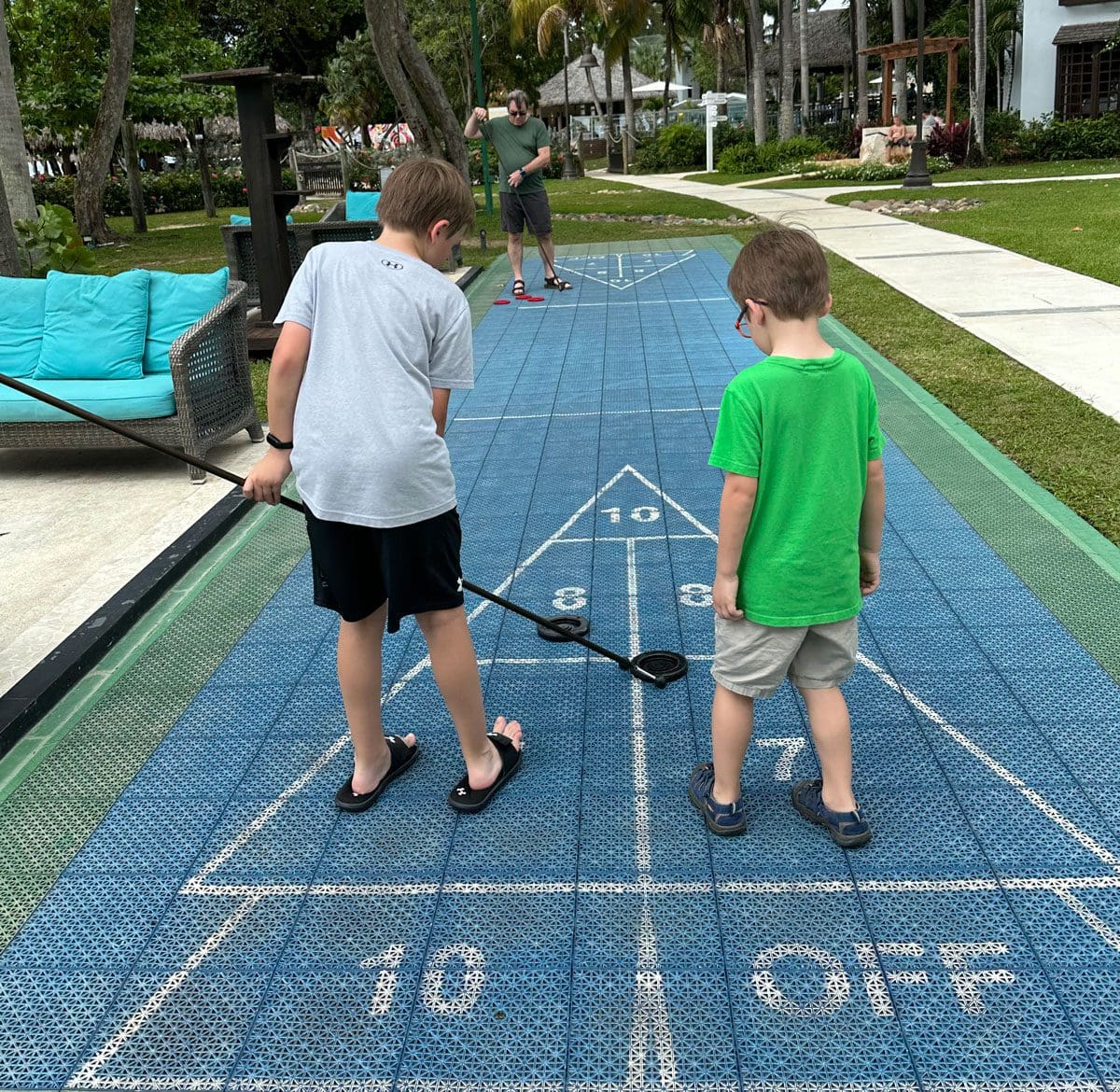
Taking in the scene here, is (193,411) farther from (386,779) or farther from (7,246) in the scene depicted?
(386,779)

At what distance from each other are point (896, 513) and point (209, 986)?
3.74m

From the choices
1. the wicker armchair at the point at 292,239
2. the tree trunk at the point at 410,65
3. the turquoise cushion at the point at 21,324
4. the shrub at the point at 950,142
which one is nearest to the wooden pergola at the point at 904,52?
the shrub at the point at 950,142

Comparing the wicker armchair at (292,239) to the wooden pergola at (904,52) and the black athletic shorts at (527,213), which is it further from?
the wooden pergola at (904,52)

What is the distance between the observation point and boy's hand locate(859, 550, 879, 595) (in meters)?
2.66

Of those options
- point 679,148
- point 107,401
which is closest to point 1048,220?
point 107,401

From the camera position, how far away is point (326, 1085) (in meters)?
2.16

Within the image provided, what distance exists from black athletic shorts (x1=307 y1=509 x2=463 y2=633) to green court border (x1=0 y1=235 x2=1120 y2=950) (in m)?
1.10

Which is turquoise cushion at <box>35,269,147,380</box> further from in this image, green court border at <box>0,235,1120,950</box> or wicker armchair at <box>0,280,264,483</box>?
green court border at <box>0,235,1120,950</box>

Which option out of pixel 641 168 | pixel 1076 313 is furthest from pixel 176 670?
pixel 641 168

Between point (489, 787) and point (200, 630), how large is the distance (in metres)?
1.81

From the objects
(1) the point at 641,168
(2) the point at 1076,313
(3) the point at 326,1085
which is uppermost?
(1) the point at 641,168

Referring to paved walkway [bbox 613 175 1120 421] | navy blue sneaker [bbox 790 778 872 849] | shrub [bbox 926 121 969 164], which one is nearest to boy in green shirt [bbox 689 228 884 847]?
navy blue sneaker [bbox 790 778 872 849]

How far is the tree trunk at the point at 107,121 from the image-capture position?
59.5 feet

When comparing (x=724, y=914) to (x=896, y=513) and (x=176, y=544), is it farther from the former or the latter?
(x=176, y=544)
